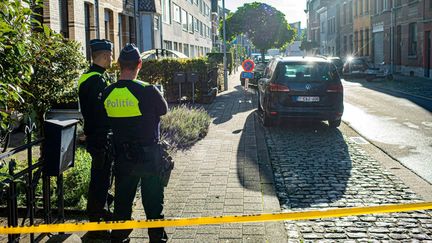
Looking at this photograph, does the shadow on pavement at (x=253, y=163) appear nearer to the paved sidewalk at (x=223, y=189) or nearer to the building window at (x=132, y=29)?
the paved sidewalk at (x=223, y=189)

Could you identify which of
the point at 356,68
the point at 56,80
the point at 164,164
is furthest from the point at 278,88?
the point at 356,68

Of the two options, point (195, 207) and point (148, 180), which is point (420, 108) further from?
point (148, 180)

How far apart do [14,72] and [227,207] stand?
295cm

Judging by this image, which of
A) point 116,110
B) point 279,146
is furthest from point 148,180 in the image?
point 279,146

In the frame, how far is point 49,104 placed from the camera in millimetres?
7676

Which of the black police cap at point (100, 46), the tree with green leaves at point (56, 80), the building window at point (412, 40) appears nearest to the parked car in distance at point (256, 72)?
the building window at point (412, 40)

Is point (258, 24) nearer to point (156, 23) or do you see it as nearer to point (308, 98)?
point (156, 23)

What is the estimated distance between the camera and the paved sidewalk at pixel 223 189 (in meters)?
4.84

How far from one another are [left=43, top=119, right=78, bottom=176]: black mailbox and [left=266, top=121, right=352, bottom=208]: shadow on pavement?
109 inches

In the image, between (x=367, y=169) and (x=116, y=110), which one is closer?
(x=116, y=110)

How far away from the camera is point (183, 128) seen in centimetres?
1012

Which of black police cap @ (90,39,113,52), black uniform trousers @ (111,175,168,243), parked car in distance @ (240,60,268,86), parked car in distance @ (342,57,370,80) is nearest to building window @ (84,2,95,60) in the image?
parked car in distance @ (240,60,268,86)

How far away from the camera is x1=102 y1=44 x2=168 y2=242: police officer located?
13.7 ft

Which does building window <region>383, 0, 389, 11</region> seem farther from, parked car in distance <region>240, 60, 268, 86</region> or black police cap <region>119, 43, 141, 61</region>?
black police cap <region>119, 43, 141, 61</region>
